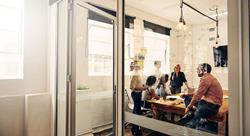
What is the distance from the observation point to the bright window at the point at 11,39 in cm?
315

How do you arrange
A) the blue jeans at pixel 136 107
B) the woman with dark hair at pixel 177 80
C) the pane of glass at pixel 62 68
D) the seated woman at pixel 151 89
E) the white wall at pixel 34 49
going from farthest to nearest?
the white wall at pixel 34 49, the pane of glass at pixel 62 68, the blue jeans at pixel 136 107, the seated woman at pixel 151 89, the woman with dark hair at pixel 177 80

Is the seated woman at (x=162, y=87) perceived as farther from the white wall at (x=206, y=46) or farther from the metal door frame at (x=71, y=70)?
the metal door frame at (x=71, y=70)

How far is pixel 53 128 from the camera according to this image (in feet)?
10.8

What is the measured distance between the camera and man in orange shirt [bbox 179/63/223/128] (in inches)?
45.3

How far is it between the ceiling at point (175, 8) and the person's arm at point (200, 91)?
1.32ft

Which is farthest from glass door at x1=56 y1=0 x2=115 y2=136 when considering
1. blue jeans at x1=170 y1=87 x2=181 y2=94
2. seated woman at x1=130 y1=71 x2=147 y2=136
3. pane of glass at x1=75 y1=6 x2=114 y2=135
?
blue jeans at x1=170 y1=87 x2=181 y2=94

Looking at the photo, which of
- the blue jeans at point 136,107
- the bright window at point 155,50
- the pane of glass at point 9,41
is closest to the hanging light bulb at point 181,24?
the bright window at point 155,50

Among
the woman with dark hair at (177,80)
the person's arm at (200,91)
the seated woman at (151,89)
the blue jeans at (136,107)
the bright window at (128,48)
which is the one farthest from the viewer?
the bright window at (128,48)

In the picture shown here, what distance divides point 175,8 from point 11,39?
9.55 feet

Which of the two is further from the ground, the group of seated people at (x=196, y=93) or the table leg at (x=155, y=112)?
the group of seated people at (x=196, y=93)

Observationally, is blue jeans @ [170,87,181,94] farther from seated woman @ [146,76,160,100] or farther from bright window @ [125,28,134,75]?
bright window @ [125,28,134,75]

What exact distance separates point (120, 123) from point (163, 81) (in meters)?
0.69

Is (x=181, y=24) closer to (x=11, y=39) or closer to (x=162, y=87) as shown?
(x=162, y=87)

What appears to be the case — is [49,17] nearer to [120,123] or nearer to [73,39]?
[73,39]
